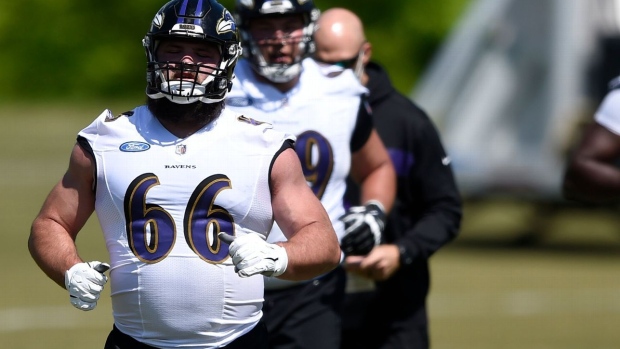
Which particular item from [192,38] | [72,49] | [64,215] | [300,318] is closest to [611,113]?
[300,318]

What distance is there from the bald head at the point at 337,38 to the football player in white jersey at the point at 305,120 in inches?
14.1

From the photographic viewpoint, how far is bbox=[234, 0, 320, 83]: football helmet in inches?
223

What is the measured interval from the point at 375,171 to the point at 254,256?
6.91 feet

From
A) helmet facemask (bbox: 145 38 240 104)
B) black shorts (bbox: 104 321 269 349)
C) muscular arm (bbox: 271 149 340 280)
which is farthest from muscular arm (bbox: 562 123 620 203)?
helmet facemask (bbox: 145 38 240 104)

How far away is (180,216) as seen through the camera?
430 cm

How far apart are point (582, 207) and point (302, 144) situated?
11.2 m

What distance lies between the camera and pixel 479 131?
54.5ft

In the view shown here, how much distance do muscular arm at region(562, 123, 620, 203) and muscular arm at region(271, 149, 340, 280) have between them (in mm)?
1759

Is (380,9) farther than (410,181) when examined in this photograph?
Yes

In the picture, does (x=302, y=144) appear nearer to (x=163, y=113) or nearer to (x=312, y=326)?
(x=312, y=326)

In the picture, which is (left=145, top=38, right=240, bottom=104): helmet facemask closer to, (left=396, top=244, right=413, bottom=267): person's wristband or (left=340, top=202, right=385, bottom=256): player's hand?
(left=340, top=202, right=385, bottom=256): player's hand

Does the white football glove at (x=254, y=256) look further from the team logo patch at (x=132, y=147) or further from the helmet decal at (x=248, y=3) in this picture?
the helmet decal at (x=248, y=3)

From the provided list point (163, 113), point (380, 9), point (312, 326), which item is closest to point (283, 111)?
point (312, 326)

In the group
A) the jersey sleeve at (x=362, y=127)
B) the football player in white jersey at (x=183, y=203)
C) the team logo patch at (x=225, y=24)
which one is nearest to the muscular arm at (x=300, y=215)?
the football player in white jersey at (x=183, y=203)
